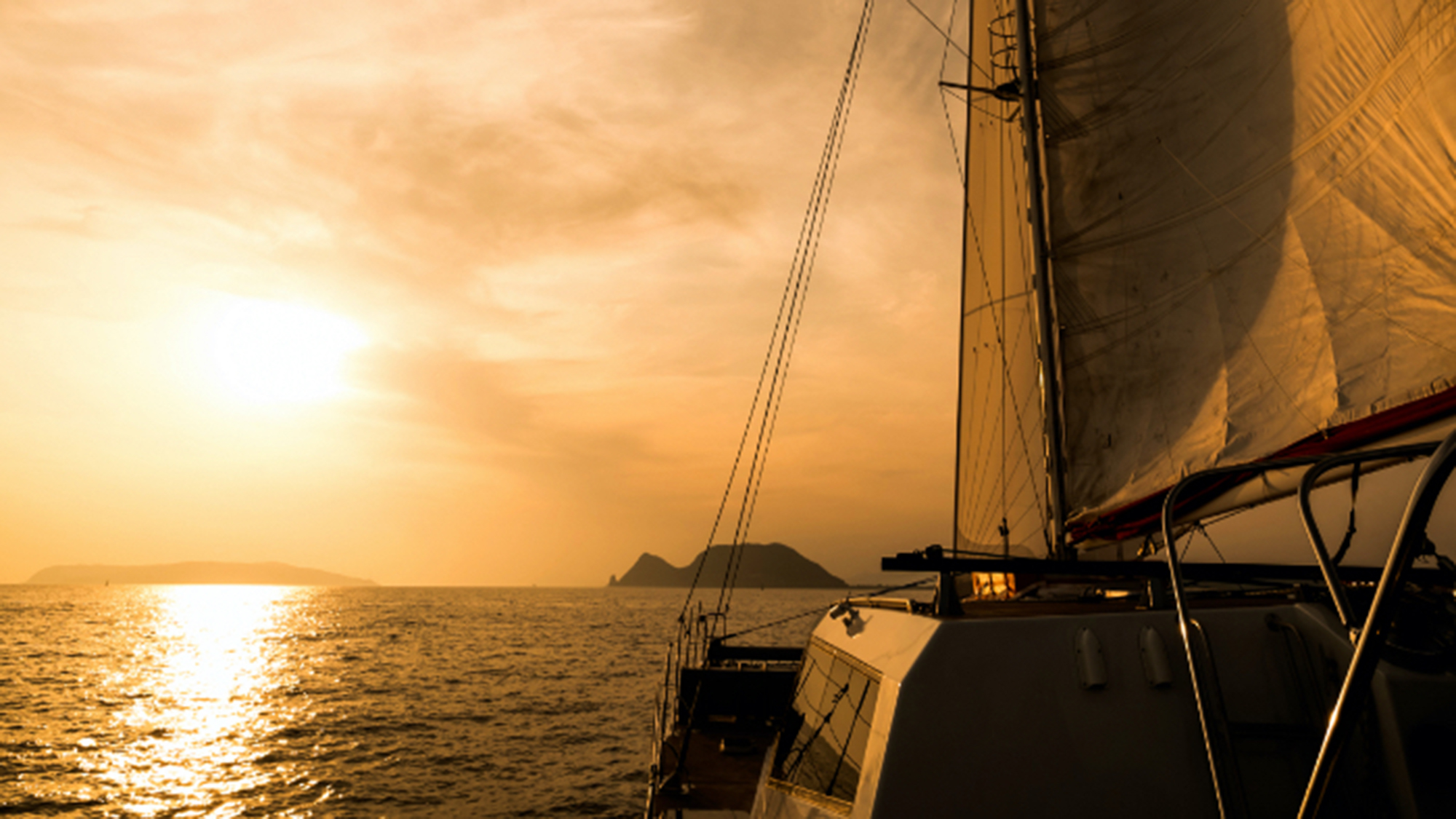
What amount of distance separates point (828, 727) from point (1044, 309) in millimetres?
6908

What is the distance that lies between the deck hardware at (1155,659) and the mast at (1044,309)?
19.1 ft

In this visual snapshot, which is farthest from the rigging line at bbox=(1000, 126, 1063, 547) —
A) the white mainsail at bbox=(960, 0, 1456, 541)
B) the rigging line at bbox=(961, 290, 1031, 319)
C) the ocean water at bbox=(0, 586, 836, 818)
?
the ocean water at bbox=(0, 586, 836, 818)

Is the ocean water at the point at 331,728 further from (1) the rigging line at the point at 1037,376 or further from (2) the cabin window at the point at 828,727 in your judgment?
(2) the cabin window at the point at 828,727

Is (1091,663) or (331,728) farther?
(331,728)

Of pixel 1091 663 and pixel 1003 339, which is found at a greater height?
pixel 1003 339

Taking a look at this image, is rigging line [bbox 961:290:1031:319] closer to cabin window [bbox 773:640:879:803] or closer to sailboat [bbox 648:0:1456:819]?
sailboat [bbox 648:0:1456:819]

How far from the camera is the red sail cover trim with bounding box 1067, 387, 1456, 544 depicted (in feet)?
17.4

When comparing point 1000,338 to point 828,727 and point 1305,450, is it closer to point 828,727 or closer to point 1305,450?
point 1305,450

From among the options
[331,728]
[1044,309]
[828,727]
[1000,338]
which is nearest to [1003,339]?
[1000,338]

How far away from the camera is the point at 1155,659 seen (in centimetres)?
332

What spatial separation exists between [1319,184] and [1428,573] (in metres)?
4.03

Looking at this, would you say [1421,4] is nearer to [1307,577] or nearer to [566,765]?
[1307,577]

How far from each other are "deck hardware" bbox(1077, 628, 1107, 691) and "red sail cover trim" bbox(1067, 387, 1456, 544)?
1462 mm

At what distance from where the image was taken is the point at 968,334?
48.1 ft
